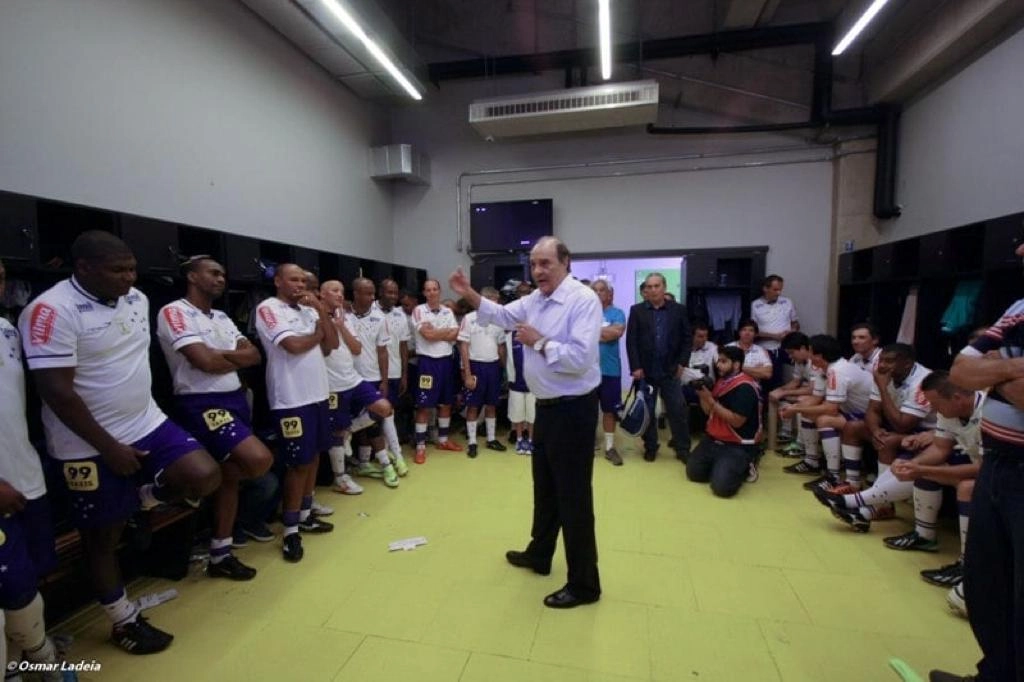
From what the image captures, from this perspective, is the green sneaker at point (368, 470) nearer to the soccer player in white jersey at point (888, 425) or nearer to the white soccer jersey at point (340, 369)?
the white soccer jersey at point (340, 369)

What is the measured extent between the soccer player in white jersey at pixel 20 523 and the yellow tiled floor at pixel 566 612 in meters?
0.35

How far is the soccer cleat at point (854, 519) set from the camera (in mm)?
2877

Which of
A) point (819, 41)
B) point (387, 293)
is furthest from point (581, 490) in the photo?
point (819, 41)

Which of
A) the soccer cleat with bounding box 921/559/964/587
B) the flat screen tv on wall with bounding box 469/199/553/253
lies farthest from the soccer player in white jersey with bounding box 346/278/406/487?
the soccer cleat with bounding box 921/559/964/587

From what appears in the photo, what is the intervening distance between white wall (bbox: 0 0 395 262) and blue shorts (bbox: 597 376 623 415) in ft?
11.3

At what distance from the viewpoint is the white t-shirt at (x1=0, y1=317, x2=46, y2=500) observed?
5.21 ft

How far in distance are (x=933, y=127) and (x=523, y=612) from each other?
570 cm

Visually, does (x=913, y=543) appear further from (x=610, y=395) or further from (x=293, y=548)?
(x=293, y=548)

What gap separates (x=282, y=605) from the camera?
7.28 feet

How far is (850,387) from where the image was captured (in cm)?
362

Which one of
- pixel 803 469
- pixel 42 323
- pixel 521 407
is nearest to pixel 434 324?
pixel 521 407

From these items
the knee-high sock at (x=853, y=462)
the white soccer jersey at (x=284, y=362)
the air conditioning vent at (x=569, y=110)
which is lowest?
the knee-high sock at (x=853, y=462)

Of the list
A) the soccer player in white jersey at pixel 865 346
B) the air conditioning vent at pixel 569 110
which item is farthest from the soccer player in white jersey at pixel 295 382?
the soccer player in white jersey at pixel 865 346

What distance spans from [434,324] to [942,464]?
371 cm
